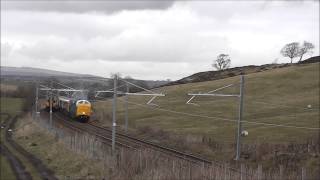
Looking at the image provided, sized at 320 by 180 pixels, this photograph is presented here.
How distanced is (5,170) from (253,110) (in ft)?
155

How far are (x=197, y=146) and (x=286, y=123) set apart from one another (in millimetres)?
22540

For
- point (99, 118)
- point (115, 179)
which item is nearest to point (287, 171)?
point (115, 179)

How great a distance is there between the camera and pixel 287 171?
3102 cm

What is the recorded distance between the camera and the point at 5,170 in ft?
134

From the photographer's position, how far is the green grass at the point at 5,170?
3755 centimetres

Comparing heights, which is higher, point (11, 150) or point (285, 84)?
point (285, 84)

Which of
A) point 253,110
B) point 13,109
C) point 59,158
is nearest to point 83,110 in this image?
point 253,110

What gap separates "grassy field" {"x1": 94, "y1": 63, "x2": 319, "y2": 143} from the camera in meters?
55.9

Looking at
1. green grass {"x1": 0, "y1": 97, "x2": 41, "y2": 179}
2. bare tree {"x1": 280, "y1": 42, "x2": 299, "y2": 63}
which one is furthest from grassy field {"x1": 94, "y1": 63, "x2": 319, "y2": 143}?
bare tree {"x1": 280, "y1": 42, "x2": 299, "y2": 63}

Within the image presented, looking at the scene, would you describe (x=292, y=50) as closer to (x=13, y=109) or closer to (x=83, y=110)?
(x=13, y=109)

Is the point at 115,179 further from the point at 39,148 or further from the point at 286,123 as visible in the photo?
the point at 286,123

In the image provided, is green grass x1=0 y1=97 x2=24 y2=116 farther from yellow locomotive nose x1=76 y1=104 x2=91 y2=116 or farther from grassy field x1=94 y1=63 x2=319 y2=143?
yellow locomotive nose x1=76 y1=104 x2=91 y2=116

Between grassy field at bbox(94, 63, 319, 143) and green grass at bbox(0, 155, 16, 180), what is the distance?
716 inches

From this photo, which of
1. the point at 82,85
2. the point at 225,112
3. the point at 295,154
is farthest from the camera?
the point at 225,112
